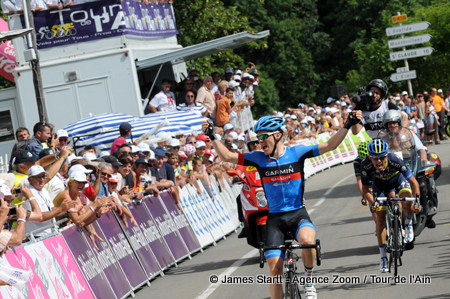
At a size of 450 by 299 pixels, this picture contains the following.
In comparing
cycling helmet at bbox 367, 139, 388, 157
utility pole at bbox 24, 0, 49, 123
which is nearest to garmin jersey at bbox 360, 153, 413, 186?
cycling helmet at bbox 367, 139, 388, 157

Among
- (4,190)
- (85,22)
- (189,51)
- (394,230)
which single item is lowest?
(394,230)

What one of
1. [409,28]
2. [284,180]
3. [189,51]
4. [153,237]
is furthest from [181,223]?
[409,28]

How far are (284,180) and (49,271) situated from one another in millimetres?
2979

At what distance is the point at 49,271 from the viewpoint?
9.08m

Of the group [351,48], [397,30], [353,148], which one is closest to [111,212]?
[353,148]

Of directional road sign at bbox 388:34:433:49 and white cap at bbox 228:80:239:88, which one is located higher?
directional road sign at bbox 388:34:433:49

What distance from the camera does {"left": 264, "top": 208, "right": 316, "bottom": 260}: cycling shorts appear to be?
312 inches

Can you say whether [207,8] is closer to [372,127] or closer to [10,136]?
[10,136]

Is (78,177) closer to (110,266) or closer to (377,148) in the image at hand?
(110,266)

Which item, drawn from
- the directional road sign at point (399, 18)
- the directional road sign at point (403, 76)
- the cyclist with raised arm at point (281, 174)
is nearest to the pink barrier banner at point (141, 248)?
the cyclist with raised arm at point (281, 174)

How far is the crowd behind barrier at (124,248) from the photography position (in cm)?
→ 888

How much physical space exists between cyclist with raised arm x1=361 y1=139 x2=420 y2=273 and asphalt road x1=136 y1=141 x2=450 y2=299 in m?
0.53

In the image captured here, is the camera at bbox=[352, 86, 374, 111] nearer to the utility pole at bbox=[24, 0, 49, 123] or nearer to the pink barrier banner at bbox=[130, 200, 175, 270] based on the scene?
the pink barrier banner at bbox=[130, 200, 175, 270]

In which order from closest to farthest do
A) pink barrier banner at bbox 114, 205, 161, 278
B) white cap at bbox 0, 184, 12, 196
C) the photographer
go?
white cap at bbox 0, 184, 12, 196
the photographer
pink barrier banner at bbox 114, 205, 161, 278
